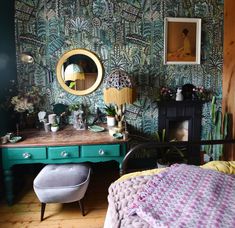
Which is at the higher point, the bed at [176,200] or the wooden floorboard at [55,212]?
the bed at [176,200]

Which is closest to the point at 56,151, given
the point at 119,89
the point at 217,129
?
the point at 119,89

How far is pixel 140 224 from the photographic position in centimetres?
101

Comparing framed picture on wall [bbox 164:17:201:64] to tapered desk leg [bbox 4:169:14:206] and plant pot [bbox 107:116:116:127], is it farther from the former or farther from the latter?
tapered desk leg [bbox 4:169:14:206]

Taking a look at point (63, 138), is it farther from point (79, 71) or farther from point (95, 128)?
point (79, 71)

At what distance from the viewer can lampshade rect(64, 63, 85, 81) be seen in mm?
2986

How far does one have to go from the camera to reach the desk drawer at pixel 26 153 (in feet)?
7.68

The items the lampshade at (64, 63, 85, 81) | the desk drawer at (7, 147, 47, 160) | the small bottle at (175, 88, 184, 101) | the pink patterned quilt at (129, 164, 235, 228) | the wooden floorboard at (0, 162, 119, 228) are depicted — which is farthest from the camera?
the small bottle at (175, 88, 184, 101)

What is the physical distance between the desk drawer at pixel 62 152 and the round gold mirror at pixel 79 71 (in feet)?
2.93

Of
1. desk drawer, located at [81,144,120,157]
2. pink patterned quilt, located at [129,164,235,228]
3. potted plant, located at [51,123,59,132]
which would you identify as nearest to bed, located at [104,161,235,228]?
pink patterned quilt, located at [129,164,235,228]

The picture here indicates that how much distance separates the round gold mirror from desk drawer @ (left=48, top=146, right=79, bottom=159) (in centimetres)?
89

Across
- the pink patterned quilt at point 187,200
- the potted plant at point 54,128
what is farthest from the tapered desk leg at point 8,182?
the pink patterned quilt at point 187,200

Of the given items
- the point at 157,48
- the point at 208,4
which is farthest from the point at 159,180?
the point at 208,4

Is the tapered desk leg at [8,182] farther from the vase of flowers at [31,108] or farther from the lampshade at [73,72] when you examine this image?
the lampshade at [73,72]

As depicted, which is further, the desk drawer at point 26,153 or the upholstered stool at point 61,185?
the desk drawer at point 26,153
